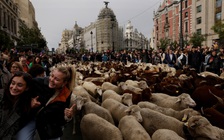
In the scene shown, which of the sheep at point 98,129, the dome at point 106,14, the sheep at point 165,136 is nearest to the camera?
the sheep at point 165,136

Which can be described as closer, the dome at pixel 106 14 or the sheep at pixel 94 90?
the sheep at pixel 94 90

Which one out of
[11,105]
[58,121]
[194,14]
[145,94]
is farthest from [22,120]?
[194,14]

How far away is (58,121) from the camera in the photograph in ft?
9.75

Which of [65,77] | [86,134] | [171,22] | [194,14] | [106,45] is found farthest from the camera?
[106,45]

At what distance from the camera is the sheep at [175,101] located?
16.7 feet

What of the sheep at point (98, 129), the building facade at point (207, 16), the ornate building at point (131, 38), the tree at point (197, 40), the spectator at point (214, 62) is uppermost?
the ornate building at point (131, 38)

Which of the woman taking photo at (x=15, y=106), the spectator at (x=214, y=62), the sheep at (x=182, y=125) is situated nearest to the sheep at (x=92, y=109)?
the sheep at (x=182, y=125)

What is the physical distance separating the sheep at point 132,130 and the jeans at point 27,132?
1482mm

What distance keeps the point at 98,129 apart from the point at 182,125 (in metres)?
1.42

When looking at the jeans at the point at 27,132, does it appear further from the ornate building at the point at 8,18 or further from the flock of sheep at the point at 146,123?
the ornate building at the point at 8,18

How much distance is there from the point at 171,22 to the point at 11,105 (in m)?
71.3

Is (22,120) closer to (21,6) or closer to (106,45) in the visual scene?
(21,6)

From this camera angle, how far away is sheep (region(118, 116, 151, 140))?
3.63m

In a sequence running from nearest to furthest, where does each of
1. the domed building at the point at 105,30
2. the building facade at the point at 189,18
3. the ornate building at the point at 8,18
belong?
1. the building facade at the point at 189,18
2. the ornate building at the point at 8,18
3. the domed building at the point at 105,30
